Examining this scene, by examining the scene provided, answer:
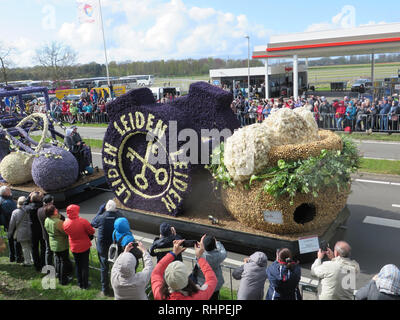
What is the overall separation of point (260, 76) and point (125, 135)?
32.2 m

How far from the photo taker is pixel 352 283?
4535 mm

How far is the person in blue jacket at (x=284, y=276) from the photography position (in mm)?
4383

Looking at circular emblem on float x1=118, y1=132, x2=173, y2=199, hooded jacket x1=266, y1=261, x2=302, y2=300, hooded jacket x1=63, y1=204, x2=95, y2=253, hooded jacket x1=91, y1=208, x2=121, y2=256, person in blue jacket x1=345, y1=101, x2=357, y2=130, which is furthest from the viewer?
person in blue jacket x1=345, y1=101, x2=357, y2=130

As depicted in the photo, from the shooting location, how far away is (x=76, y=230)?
577 cm

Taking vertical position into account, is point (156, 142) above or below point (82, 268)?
above

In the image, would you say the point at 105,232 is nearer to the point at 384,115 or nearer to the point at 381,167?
the point at 381,167

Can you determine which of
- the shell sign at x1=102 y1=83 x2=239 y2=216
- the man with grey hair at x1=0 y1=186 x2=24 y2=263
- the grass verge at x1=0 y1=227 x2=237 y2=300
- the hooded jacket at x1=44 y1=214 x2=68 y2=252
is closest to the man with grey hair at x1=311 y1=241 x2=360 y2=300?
the grass verge at x1=0 y1=227 x2=237 y2=300

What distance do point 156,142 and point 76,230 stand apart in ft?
8.70

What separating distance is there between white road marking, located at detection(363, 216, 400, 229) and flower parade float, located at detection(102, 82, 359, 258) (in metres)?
1.29

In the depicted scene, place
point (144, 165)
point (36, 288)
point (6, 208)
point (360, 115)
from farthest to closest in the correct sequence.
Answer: point (360, 115) < point (144, 165) < point (6, 208) < point (36, 288)

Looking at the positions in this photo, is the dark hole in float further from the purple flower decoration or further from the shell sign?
the purple flower decoration

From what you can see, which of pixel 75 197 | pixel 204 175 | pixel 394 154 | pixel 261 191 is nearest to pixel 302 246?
pixel 261 191

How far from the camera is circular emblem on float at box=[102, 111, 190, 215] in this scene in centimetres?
762

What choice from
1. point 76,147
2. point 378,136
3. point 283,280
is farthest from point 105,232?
point 378,136
